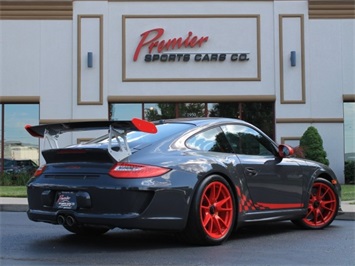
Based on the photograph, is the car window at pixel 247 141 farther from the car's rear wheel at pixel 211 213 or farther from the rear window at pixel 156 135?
the car's rear wheel at pixel 211 213

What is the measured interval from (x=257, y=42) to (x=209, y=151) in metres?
14.8

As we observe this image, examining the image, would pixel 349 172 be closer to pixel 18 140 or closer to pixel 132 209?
pixel 18 140

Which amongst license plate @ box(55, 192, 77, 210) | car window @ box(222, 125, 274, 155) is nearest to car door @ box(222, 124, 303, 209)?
car window @ box(222, 125, 274, 155)

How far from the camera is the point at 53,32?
2081cm

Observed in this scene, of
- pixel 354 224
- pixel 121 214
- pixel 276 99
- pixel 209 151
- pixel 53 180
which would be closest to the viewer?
pixel 121 214

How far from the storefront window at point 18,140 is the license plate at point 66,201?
15686 mm

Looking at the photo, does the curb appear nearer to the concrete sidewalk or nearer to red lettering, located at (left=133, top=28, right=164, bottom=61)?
the concrete sidewalk

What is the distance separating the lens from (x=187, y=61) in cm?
2062

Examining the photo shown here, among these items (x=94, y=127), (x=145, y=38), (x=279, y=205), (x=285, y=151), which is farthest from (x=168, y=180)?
(x=145, y=38)

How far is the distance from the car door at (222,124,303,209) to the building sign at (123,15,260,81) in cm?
Result: 1350

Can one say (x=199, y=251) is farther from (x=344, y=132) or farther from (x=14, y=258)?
(x=344, y=132)

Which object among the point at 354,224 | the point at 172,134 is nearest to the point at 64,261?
the point at 172,134

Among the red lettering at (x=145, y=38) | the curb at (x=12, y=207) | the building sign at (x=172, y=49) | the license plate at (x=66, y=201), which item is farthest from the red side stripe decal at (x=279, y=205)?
the red lettering at (x=145, y=38)

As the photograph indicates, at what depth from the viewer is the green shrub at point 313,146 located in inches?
765
